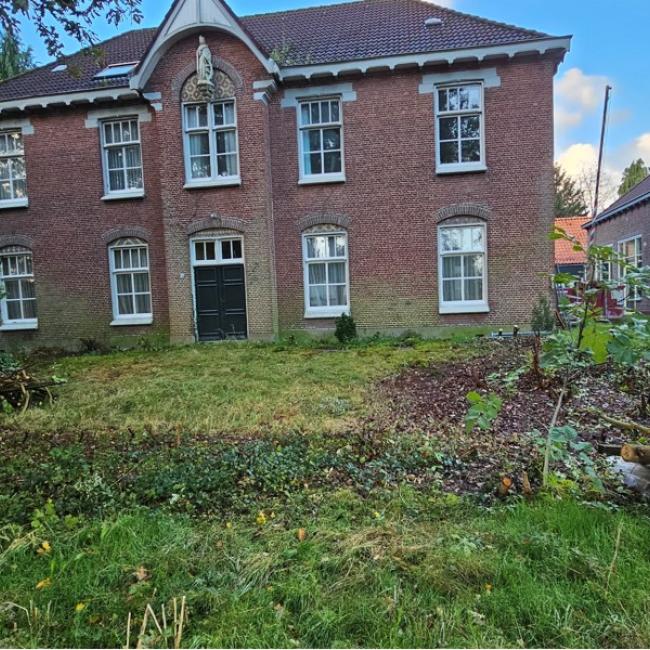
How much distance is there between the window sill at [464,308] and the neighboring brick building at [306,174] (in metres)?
0.04

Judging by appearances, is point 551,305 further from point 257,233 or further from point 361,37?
point 361,37

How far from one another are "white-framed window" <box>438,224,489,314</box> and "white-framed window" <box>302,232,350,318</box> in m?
2.63

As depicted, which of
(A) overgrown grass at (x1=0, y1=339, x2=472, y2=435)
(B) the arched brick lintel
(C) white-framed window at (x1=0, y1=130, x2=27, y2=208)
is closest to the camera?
(A) overgrown grass at (x1=0, y1=339, x2=472, y2=435)

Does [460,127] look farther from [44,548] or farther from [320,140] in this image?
[44,548]

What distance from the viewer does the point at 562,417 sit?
16.5 ft

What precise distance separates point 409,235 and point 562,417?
28.4ft

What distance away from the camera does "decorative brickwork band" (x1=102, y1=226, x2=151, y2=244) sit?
14.1 metres

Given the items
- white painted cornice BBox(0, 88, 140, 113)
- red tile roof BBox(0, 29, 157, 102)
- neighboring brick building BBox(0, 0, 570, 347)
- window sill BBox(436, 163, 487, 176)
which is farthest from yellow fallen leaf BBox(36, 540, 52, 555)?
red tile roof BBox(0, 29, 157, 102)

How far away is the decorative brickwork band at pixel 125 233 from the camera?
1409 cm

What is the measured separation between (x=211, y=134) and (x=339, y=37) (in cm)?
492

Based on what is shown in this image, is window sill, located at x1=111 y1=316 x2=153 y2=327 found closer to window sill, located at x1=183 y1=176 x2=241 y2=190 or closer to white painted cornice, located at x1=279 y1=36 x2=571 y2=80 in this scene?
window sill, located at x1=183 y1=176 x2=241 y2=190

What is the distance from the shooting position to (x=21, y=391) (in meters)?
6.95

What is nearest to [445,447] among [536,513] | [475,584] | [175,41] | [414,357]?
[536,513]

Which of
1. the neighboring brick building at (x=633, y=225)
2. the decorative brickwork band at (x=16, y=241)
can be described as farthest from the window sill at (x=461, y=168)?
the decorative brickwork band at (x=16, y=241)
